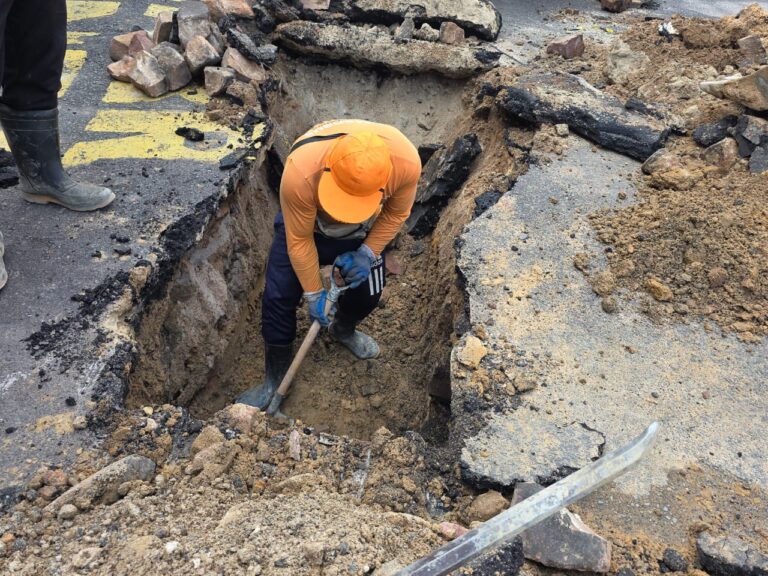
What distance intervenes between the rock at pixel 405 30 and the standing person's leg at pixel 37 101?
307 cm

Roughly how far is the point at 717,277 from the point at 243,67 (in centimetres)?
392

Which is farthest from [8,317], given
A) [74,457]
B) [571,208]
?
[571,208]

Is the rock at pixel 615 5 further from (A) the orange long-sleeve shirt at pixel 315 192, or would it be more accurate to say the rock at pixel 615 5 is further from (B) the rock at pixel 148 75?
(B) the rock at pixel 148 75

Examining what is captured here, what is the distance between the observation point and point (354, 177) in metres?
2.57

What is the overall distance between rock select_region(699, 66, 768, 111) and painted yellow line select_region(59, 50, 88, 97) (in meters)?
5.05

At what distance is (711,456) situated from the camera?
8.36ft

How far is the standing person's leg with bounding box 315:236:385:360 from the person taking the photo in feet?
11.6

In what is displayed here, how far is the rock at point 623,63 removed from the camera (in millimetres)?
5027

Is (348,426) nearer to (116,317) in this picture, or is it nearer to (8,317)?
(116,317)

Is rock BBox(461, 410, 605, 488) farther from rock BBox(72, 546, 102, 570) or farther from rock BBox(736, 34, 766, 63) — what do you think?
rock BBox(736, 34, 766, 63)

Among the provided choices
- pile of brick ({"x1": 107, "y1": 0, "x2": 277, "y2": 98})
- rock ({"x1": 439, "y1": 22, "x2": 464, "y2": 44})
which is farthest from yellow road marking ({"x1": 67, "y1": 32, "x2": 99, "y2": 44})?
rock ({"x1": 439, "y1": 22, "x2": 464, "y2": 44})

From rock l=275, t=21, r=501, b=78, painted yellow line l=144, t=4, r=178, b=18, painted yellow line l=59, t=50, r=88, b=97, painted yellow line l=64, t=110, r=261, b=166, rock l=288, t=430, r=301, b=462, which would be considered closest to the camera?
rock l=288, t=430, r=301, b=462

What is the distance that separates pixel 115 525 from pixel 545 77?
4.39 meters

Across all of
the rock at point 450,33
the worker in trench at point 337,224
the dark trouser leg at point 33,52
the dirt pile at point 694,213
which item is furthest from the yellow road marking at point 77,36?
the dirt pile at point 694,213
